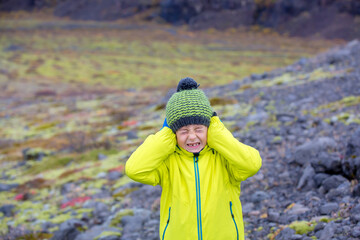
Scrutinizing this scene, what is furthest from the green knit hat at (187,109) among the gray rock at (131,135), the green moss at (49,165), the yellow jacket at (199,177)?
the gray rock at (131,135)

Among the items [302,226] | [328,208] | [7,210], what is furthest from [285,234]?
[7,210]

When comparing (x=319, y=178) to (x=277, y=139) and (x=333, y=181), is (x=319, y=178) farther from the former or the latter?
(x=277, y=139)

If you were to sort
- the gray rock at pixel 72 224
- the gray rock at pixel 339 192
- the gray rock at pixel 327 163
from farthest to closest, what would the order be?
1. the gray rock at pixel 72 224
2. the gray rock at pixel 327 163
3. the gray rock at pixel 339 192

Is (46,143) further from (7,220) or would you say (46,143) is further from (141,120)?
(7,220)

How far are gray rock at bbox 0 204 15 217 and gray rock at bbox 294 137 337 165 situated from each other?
22.4 feet

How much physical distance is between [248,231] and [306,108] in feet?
23.2

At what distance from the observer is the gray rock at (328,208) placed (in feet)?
16.0

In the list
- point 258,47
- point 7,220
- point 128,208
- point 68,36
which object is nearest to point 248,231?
point 128,208

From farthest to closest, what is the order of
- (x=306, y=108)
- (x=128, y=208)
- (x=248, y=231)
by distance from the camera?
1. (x=306, y=108)
2. (x=128, y=208)
3. (x=248, y=231)

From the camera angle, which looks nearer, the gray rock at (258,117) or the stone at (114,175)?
the stone at (114,175)

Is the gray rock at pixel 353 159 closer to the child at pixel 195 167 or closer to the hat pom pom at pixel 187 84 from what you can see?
the child at pixel 195 167

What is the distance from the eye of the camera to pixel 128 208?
24.7 feet

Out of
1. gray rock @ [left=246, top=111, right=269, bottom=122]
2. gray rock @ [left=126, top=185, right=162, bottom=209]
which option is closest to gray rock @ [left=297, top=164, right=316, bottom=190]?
gray rock @ [left=126, top=185, right=162, bottom=209]

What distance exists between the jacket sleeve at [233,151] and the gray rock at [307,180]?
294 centimetres
